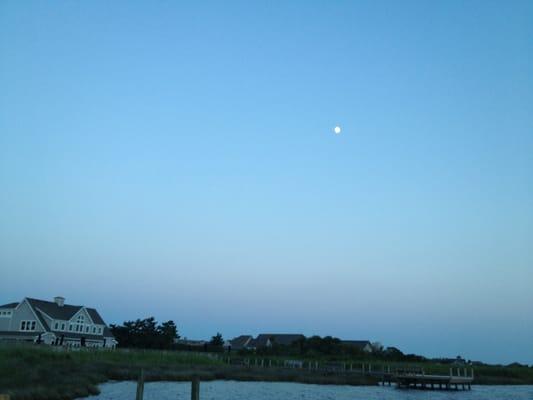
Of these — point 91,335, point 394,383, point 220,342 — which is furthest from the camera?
point 220,342

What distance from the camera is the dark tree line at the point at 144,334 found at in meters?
94.5

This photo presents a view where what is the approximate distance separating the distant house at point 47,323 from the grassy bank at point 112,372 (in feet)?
52.1

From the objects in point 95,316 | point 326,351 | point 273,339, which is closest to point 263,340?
point 273,339

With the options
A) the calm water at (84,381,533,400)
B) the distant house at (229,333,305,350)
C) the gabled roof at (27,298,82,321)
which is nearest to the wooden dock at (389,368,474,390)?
the calm water at (84,381,533,400)

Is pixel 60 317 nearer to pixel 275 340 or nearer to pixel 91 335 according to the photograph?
pixel 91 335

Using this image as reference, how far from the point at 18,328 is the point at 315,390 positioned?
4344 cm

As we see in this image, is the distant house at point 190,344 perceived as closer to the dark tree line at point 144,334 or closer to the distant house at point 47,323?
the dark tree line at point 144,334

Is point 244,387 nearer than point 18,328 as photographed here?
Yes

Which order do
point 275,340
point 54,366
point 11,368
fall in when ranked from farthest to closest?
point 275,340
point 54,366
point 11,368

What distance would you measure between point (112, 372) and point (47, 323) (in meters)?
27.9

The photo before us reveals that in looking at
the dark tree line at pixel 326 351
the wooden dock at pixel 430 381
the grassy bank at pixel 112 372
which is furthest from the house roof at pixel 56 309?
the wooden dock at pixel 430 381

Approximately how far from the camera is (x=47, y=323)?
74688mm

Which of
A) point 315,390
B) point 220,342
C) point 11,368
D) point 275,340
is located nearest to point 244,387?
point 315,390

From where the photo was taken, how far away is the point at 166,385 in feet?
162
